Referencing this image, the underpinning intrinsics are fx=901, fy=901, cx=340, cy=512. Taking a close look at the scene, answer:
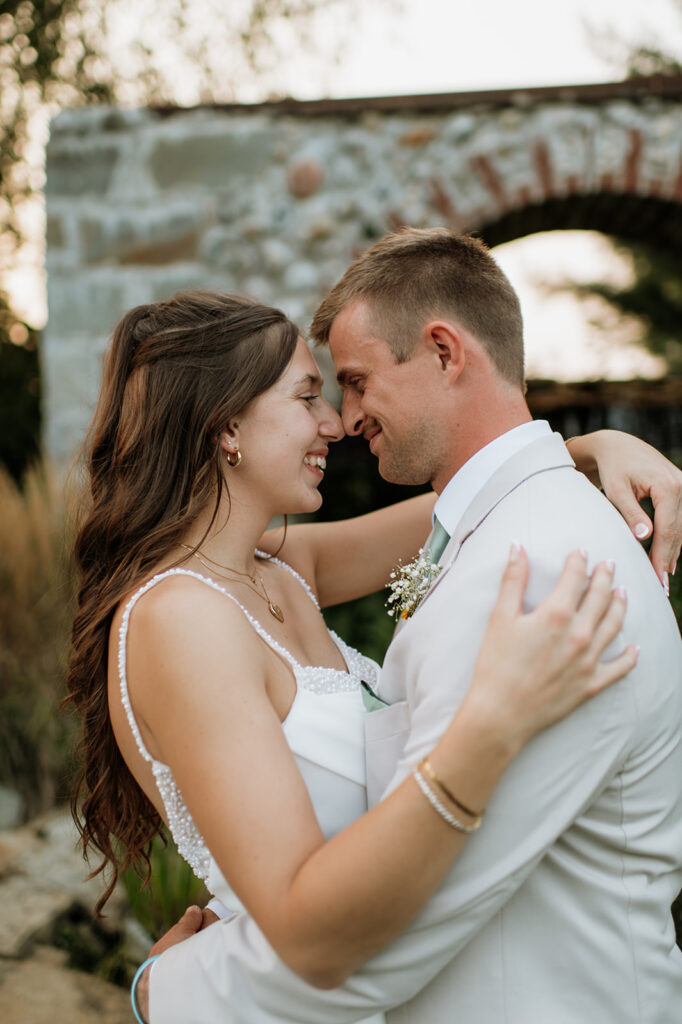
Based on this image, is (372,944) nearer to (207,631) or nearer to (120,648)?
(207,631)

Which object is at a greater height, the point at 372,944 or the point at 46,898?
the point at 372,944

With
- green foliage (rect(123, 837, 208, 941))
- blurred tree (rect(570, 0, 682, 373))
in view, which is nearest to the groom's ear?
green foliage (rect(123, 837, 208, 941))

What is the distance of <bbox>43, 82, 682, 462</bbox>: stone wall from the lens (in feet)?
16.0

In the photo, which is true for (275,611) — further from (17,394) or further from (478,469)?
(17,394)

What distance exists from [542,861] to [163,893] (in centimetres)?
226

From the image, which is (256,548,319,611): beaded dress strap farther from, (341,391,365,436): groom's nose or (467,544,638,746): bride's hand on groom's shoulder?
(467,544,638,746): bride's hand on groom's shoulder

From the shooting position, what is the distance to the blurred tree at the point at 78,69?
8764mm

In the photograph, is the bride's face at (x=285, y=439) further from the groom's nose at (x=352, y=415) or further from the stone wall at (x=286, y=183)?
the stone wall at (x=286, y=183)

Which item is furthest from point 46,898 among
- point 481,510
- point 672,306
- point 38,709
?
point 672,306

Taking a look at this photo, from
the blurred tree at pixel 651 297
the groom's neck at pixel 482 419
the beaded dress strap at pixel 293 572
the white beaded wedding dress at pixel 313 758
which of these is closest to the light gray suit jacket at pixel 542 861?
the white beaded wedding dress at pixel 313 758

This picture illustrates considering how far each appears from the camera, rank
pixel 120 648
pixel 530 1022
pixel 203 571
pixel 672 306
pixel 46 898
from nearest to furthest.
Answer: pixel 530 1022 → pixel 120 648 → pixel 203 571 → pixel 46 898 → pixel 672 306

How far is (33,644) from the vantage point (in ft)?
15.9

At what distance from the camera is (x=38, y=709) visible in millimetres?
4633

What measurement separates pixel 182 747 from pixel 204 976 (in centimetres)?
47
